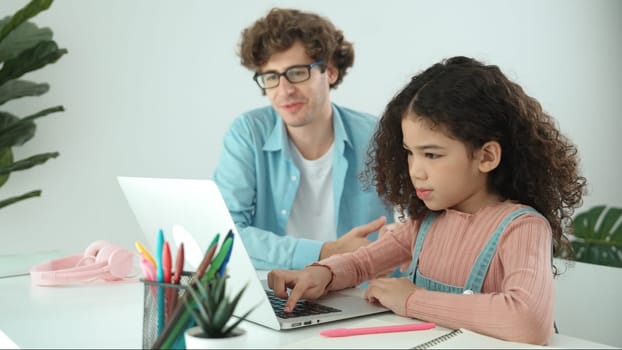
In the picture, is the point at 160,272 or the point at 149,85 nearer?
the point at 160,272

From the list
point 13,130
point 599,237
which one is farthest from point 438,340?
point 599,237

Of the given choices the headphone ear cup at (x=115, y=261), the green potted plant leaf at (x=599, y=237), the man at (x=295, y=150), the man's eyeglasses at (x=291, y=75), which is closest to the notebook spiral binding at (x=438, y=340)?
the headphone ear cup at (x=115, y=261)

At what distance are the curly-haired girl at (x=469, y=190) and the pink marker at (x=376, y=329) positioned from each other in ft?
0.19

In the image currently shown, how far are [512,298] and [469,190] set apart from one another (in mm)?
299

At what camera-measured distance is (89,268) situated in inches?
56.8

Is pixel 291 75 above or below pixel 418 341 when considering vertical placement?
above

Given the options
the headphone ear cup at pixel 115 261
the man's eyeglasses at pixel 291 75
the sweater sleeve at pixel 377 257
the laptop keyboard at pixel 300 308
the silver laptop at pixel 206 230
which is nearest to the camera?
the silver laptop at pixel 206 230

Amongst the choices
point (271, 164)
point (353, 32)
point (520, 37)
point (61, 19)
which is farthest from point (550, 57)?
point (61, 19)

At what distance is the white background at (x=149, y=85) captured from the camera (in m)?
2.51

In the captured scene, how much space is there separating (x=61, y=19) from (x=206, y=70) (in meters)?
0.60

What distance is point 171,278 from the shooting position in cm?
87

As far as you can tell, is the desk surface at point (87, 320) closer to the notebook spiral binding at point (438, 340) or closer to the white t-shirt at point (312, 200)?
the notebook spiral binding at point (438, 340)

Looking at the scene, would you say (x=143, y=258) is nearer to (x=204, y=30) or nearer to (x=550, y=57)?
(x=204, y=30)

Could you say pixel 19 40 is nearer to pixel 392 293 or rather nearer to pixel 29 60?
pixel 29 60
